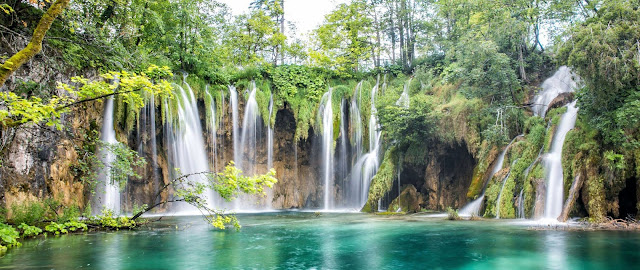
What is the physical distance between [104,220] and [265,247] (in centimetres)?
361

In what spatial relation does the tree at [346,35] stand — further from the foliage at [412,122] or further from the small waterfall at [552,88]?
the small waterfall at [552,88]

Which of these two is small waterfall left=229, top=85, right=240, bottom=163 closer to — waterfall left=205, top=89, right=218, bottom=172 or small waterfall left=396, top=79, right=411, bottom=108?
waterfall left=205, top=89, right=218, bottom=172

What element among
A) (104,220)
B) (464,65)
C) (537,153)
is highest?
(464,65)

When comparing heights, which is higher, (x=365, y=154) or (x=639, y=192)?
(x=365, y=154)

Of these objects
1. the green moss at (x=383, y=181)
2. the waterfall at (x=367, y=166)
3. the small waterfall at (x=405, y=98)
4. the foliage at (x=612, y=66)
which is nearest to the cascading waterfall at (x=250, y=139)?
the waterfall at (x=367, y=166)

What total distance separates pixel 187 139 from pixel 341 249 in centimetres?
1480

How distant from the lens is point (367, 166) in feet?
72.9

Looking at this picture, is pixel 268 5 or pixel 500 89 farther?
pixel 268 5

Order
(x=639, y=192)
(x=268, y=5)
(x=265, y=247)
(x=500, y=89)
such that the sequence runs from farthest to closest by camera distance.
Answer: (x=268, y=5) < (x=500, y=89) < (x=639, y=192) < (x=265, y=247)

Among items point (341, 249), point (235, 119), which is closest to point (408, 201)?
point (341, 249)


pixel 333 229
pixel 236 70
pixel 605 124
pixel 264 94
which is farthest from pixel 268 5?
pixel 605 124

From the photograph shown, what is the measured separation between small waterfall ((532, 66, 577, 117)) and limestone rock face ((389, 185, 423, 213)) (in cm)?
648

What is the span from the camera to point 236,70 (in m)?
26.2

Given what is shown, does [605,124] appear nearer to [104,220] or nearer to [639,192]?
[639,192]
